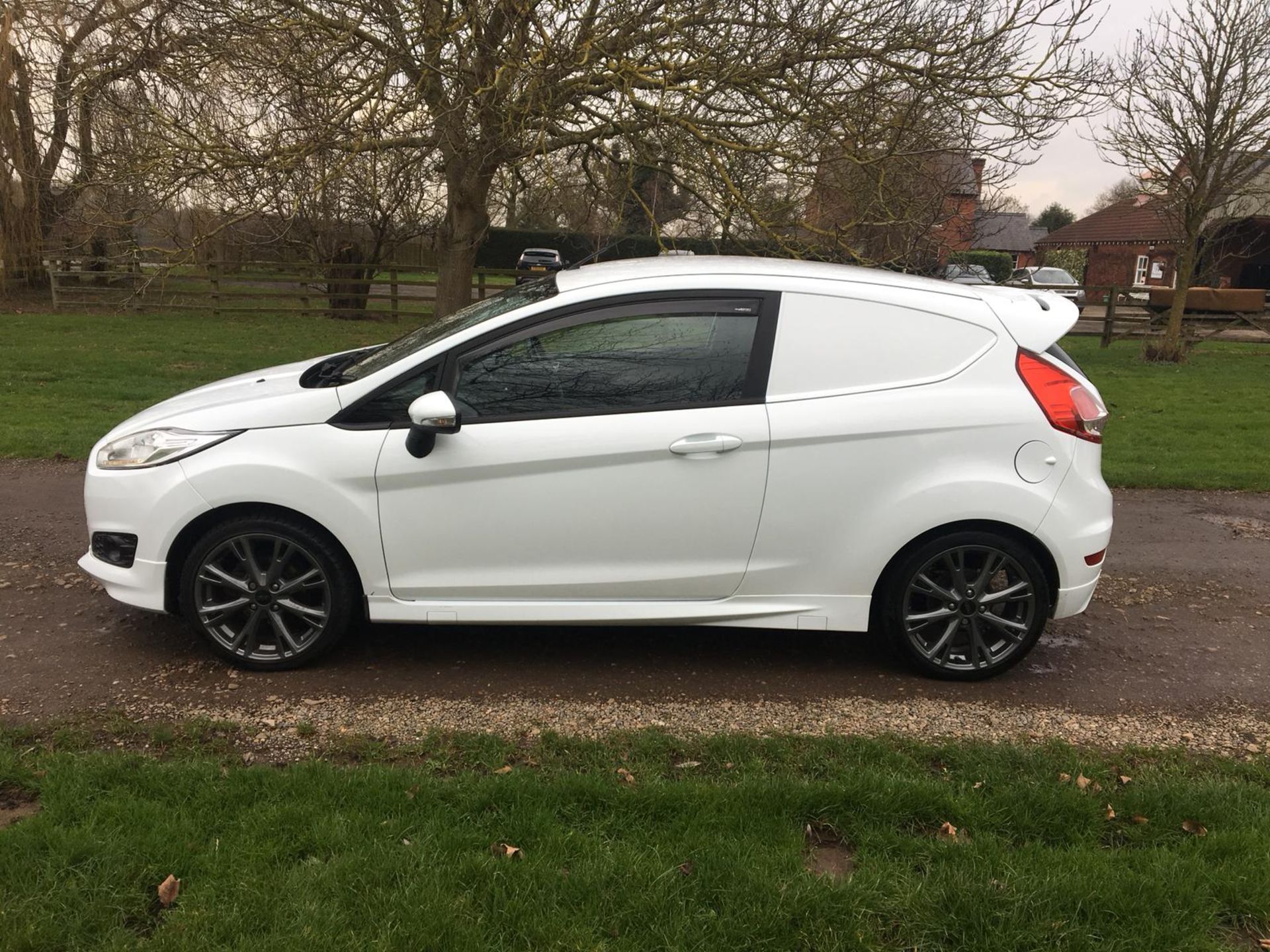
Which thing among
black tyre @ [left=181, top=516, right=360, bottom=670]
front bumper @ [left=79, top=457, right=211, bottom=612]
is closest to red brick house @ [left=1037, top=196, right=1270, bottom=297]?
black tyre @ [left=181, top=516, right=360, bottom=670]

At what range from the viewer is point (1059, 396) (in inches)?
159

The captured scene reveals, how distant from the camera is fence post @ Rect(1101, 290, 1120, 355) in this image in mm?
20891

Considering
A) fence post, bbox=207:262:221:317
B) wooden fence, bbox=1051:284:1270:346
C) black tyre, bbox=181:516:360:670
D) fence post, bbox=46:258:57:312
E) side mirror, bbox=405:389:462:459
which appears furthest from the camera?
fence post, bbox=207:262:221:317

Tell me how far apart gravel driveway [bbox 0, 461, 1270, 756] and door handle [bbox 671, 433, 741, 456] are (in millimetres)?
1050

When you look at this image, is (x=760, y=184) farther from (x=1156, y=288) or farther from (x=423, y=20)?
(x=1156, y=288)

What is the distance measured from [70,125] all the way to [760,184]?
29.4 ft

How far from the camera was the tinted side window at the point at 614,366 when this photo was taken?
397 cm

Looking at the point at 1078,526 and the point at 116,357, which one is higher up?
the point at 1078,526

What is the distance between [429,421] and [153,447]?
1.27 meters

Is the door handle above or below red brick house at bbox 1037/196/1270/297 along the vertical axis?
below

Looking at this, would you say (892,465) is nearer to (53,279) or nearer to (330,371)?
(330,371)

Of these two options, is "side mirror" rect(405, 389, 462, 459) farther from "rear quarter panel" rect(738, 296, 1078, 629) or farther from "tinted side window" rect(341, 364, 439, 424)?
"rear quarter panel" rect(738, 296, 1078, 629)

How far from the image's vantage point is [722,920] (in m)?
2.52

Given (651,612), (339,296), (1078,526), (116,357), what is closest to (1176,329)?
(1078,526)
